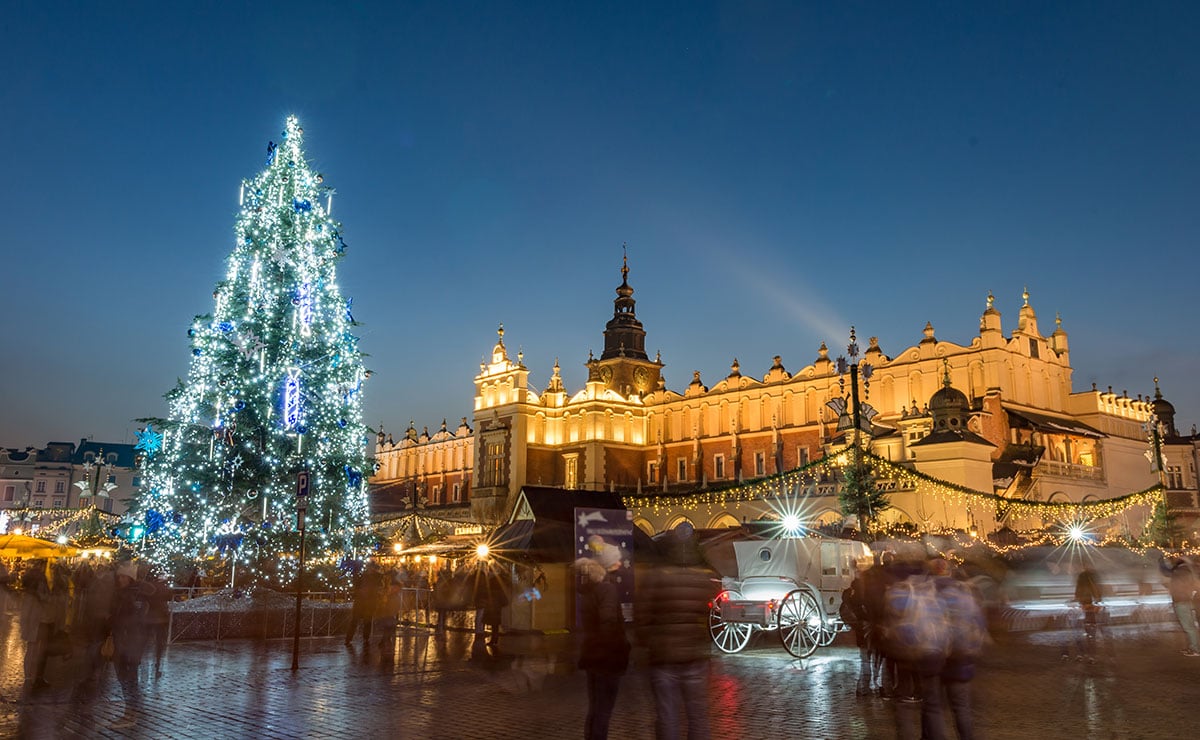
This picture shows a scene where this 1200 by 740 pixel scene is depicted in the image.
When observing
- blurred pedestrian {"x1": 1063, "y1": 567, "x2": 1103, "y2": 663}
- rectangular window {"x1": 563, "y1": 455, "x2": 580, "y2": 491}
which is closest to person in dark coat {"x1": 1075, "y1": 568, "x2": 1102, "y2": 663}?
blurred pedestrian {"x1": 1063, "y1": 567, "x2": 1103, "y2": 663}

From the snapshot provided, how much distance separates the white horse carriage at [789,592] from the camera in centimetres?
1606

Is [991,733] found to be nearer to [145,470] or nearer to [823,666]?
[823,666]

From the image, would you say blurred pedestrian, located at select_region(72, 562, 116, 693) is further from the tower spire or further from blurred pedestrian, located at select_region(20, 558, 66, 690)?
the tower spire

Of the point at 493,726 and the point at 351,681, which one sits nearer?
the point at 493,726

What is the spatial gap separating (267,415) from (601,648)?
1629 cm

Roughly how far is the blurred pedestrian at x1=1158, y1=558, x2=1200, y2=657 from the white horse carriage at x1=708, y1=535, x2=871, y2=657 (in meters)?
5.40

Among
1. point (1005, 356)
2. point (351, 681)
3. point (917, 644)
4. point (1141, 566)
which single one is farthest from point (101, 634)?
point (1005, 356)

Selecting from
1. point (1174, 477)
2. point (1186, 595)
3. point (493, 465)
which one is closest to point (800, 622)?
point (1186, 595)

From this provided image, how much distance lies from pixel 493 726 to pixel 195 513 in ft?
46.2

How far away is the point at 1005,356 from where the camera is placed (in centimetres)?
4775

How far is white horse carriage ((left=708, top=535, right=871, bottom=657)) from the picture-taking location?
1606cm

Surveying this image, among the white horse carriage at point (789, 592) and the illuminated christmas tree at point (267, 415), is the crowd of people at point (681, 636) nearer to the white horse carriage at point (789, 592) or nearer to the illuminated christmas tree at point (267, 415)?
the white horse carriage at point (789, 592)

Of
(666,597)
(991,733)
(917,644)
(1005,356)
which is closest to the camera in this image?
(666,597)

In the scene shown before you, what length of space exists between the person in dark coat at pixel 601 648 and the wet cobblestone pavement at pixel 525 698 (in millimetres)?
2066
